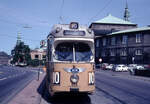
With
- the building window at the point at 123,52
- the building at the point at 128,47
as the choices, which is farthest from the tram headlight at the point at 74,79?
the building window at the point at 123,52

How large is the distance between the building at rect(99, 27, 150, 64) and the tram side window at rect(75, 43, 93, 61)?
132 ft

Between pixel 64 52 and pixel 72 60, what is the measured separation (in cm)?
51

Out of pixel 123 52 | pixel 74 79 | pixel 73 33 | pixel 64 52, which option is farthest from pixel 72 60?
pixel 123 52

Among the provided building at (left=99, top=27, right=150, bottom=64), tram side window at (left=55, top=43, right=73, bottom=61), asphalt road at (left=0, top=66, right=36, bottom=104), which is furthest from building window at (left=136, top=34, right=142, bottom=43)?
tram side window at (left=55, top=43, right=73, bottom=61)

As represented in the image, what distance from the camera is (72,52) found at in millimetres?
8883

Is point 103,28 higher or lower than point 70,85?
higher

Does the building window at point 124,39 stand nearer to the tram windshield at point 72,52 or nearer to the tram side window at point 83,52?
the tram side window at point 83,52

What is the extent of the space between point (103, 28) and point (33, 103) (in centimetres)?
6946

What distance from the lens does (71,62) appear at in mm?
8602

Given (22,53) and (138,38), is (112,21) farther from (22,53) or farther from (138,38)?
(22,53)

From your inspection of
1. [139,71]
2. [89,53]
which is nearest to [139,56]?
[139,71]

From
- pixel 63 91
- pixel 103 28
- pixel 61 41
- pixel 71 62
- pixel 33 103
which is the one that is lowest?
pixel 33 103

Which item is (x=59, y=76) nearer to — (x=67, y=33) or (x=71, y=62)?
(x=71, y=62)

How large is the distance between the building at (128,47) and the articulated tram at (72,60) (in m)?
40.3
